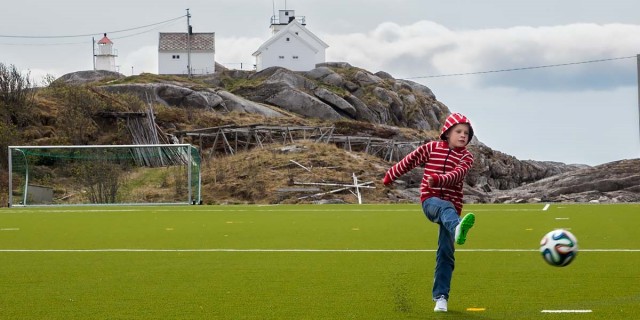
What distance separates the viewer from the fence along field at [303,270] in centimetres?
978

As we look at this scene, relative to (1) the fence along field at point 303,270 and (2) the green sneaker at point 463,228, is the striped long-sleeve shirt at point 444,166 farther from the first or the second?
(1) the fence along field at point 303,270

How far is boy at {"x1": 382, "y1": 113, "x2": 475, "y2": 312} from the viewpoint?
357 inches

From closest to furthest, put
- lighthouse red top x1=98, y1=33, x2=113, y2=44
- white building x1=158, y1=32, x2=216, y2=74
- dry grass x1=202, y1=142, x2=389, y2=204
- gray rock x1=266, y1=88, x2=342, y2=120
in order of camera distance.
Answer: dry grass x1=202, y1=142, x2=389, y2=204
gray rock x1=266, y1=88, x2=342, y2=120
white building x1=158, y1=32, x2=216, y2=74
lighthouse red top x1=98, y1=33, x2=113, y2=44

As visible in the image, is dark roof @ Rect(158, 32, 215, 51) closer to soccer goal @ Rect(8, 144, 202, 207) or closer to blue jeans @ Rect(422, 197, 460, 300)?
soccer goal @ Rect(8, 144, 202, 207)

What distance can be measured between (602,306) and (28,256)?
891cm

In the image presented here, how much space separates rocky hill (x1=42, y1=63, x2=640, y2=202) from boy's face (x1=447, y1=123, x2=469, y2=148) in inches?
1282

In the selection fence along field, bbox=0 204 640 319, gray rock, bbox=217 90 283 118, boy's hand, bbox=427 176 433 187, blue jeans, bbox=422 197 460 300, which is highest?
gray rock, bbox=217 90 283 118

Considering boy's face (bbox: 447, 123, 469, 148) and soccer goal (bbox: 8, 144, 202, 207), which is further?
soccer goal (bbox: 8, 144, 202, 207)

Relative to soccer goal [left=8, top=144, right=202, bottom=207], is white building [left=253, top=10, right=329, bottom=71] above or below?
above

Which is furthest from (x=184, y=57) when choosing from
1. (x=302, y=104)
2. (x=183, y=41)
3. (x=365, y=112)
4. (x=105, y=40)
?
(x=302, y=104)

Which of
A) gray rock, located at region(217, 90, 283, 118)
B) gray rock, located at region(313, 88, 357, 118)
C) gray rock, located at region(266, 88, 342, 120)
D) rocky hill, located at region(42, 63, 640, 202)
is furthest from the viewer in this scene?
gray rock, located at region(313, 88, 357, 118)

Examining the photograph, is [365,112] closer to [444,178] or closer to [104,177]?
[104,177]

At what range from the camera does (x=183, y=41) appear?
363 ft

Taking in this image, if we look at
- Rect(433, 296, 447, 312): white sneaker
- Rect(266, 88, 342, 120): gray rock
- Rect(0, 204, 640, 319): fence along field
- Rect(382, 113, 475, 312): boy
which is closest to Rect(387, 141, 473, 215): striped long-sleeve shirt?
Rect(382, 113, 475, 312): boy
